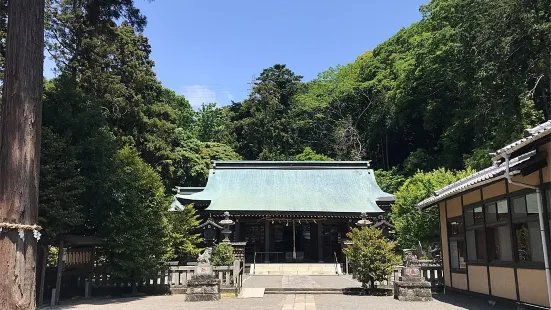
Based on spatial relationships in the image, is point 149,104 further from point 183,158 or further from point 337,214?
point 337,214

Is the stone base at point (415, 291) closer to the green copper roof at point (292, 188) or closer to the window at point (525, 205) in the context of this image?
the window at point (525, 205)

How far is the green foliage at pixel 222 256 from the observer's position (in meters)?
14.9

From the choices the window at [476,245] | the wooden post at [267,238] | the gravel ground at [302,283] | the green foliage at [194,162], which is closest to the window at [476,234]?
the window at [476,245]

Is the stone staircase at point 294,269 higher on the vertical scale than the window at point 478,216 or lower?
lower

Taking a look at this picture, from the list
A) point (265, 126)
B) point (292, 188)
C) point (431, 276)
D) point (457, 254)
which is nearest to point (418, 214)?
point (431, 276)

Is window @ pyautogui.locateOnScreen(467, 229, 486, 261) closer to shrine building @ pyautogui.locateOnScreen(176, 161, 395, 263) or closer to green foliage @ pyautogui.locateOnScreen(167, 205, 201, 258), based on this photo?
shrine building @ pyautogui.locateOnScreen(176, 161, 395, 263)

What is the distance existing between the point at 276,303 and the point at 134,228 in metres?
4.92

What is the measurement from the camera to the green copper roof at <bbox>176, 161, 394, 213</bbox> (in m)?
23.1

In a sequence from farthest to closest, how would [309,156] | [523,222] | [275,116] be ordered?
[275,116], [309,156], [523,222]

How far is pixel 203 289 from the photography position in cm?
A: 1176

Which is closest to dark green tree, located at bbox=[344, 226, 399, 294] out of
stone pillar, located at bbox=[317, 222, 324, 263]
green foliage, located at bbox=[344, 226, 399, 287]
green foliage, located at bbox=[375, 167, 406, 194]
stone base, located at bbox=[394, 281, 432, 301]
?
green foliage, located at bbox=[344, 226, 399, 287]

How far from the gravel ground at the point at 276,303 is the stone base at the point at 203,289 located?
0.98ft

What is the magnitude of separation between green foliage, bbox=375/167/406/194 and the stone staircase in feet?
48.9

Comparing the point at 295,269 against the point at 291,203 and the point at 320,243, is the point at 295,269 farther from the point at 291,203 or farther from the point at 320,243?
the point at 291,203
